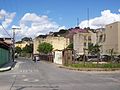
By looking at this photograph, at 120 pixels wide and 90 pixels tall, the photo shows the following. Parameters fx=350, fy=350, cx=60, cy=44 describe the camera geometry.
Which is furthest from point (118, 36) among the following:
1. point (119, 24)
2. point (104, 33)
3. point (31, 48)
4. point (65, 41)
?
point (31, 48)

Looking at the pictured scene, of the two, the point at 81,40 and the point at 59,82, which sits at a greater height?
the point at 81,40

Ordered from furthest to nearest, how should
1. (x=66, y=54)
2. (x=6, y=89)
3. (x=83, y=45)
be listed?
(x=83, y=45)
(x=66, y=54)
(x=6, y=89)

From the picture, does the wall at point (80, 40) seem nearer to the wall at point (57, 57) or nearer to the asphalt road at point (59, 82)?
the wall at point (57, 57)

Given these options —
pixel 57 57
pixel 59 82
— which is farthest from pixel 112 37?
pixel 59 82

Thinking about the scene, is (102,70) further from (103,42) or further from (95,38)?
(95,38)

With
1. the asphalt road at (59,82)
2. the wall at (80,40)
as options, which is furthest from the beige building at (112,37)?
the asphalt road at (59,82)

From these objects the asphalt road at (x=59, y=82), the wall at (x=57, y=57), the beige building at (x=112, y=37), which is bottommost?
the asphalt road at (x=59, y=82)

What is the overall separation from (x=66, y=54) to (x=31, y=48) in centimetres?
13091

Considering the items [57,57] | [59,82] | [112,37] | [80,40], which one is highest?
[80,40]

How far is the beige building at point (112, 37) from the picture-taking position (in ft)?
297

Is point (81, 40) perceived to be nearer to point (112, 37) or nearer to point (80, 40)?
point (80, 40)

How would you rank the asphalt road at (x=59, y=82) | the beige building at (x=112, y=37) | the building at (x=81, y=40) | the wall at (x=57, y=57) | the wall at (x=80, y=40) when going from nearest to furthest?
1. the asphalt road at (x=59, y=82)
2. the wall at (x=57, y=57)
3. the beige building at (x=112, y=37)
4. the building at (x=81, y=40)
5. the wall at (x=80, y=40)

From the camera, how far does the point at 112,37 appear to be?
94.2m

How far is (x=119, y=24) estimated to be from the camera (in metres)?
90.2
